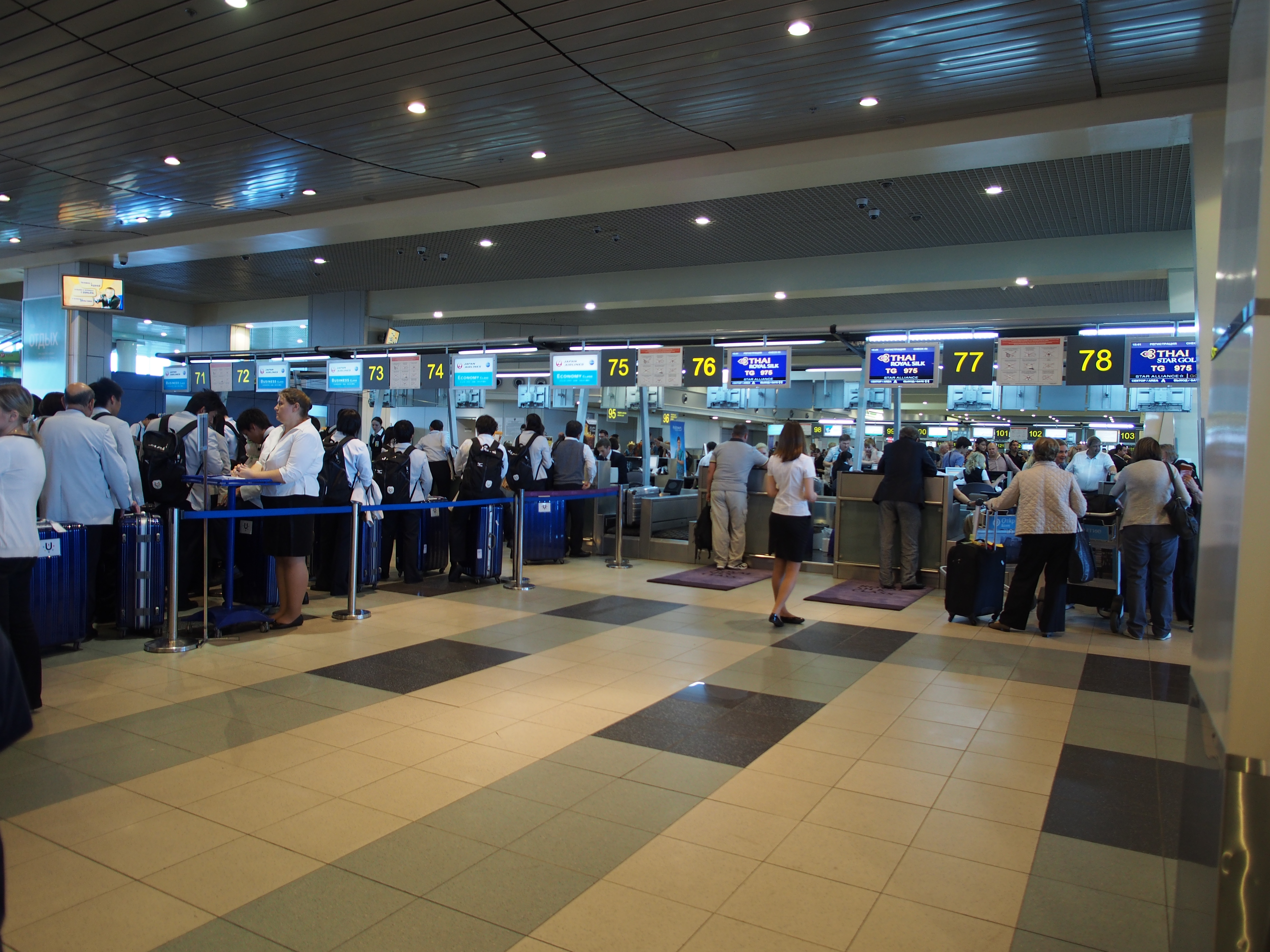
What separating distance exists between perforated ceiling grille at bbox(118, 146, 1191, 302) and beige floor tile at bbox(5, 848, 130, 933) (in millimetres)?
8852

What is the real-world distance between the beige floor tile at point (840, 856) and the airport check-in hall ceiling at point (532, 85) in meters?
5.19

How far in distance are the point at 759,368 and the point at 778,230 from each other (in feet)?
6.42

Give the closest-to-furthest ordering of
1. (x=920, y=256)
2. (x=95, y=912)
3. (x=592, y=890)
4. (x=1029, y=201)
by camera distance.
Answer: (x=95, y=912) < (x=592, y=890) < (x=1029, y=201) < (x=920, y=256)

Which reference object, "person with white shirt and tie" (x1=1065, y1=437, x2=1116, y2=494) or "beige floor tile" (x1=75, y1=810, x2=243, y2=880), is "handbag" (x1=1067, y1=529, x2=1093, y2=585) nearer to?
"person with white shirt and tie" (x1=1065, y1=437, x2=1116, y2=494)

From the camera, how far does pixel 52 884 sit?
2748mm

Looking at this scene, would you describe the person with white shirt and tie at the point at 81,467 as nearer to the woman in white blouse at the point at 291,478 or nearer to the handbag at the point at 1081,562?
the woman in white blouse at the point at 291,478

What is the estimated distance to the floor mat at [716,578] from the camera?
9250mm

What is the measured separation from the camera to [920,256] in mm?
12625

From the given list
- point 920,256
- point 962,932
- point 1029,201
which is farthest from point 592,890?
point 920,256

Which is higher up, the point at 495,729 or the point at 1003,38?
the point at 1003,38

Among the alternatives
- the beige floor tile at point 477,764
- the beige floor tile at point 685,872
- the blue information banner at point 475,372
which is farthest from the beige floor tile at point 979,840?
the blue information banner at point 475,372

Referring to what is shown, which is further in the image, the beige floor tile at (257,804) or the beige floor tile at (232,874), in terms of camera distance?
the beige floor tile at (257,804)

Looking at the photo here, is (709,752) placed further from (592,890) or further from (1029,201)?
(1029,201)

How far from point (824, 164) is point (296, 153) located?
5.57m
